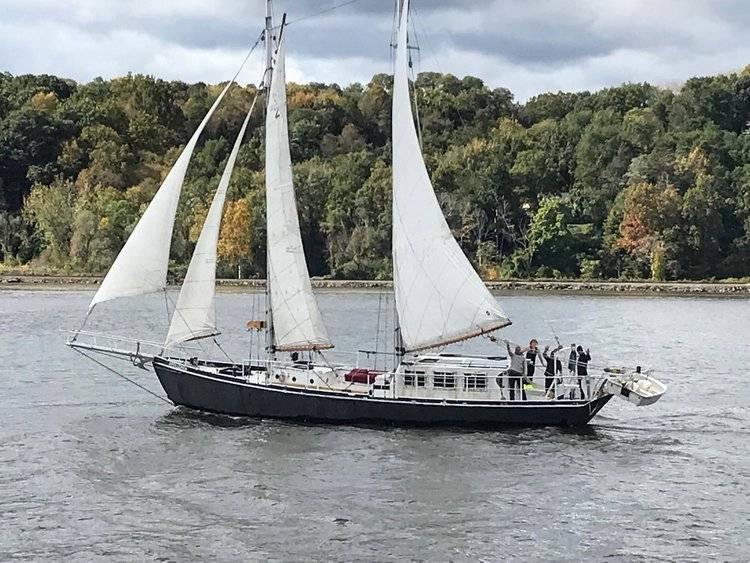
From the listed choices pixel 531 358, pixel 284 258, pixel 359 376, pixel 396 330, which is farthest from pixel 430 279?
pixel 284 258

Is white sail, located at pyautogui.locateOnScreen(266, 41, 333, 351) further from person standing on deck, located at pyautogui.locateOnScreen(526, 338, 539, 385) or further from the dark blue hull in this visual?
person standing on deck, located at pyautogui.locateOnScreen(526, 338, 539, 385)

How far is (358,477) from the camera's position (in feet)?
109

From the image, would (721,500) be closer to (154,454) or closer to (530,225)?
(154,454)

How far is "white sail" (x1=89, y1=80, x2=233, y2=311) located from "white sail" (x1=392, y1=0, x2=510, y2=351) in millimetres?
7442

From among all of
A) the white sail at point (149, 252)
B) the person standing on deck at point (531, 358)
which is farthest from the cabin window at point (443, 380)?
the white sail at point (149, 252)

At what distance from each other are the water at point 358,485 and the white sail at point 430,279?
3884 mm

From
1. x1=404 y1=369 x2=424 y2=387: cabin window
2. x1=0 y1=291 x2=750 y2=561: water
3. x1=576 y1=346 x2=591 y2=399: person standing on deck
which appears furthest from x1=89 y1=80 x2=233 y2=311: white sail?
x1=576 y1=346 x2=591 y2=399: person standing on deck

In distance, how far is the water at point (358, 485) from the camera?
27500 millimetres

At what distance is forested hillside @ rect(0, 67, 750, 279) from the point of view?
12681 cm

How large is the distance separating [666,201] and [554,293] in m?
16.6

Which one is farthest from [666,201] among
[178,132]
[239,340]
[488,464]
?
[488,464]

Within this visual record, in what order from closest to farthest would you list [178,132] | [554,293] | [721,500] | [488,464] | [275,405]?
[721,500] → [488,464] → [275,405] → [554,293] → [178,132]

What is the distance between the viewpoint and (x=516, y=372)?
130 ft

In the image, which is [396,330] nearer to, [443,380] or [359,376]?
[359,376]
